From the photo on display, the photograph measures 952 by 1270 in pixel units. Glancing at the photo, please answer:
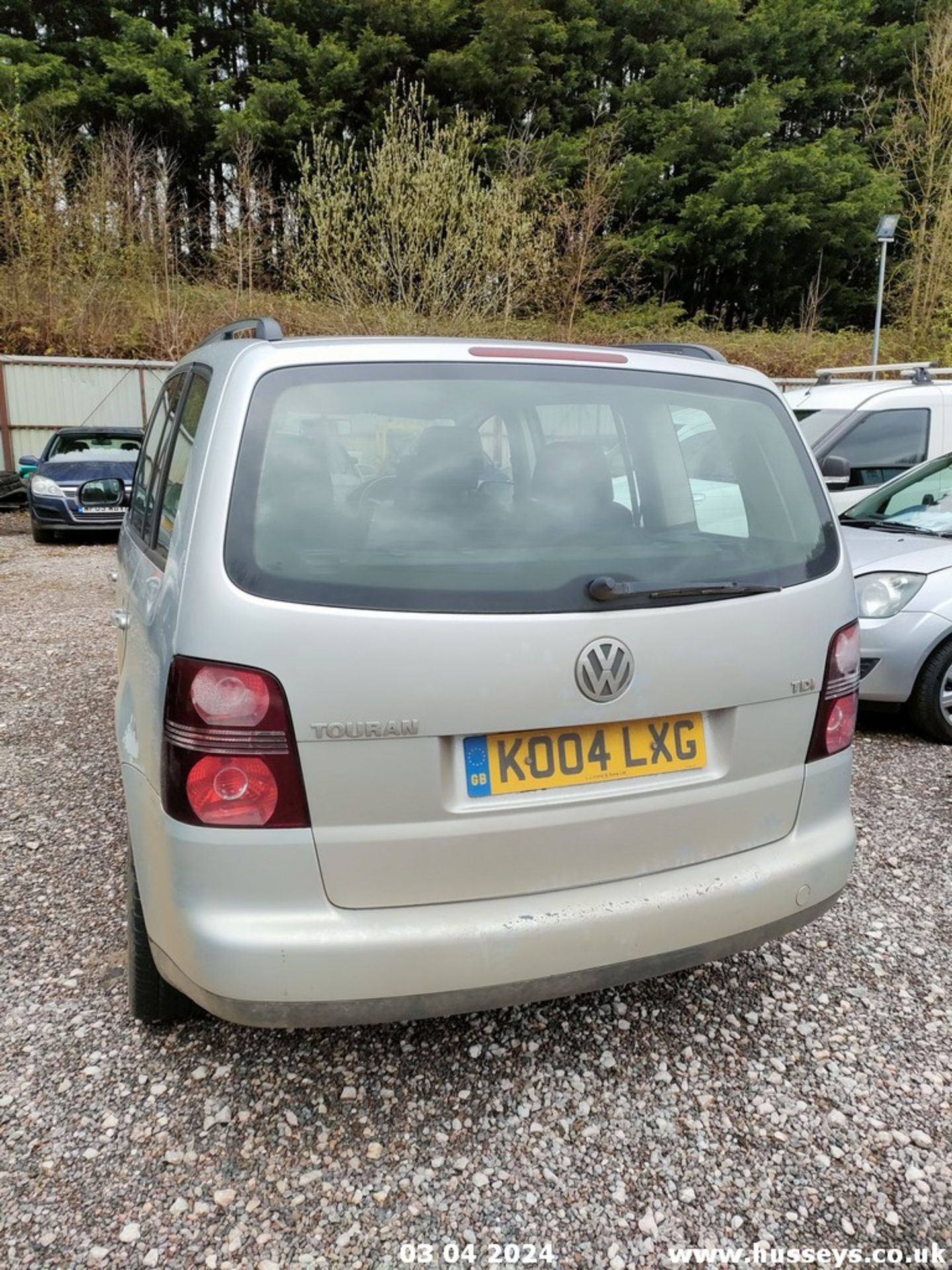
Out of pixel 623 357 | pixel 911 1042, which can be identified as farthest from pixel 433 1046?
pixel 623 357

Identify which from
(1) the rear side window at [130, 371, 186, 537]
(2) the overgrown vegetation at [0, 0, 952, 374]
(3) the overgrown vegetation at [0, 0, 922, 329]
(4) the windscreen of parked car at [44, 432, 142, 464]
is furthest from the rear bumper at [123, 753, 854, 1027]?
(3) the overgrown vegetation at [0, 0, 922, 329]

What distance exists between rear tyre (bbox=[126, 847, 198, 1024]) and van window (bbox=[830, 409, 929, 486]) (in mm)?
7114

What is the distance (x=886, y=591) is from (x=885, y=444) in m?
3.84

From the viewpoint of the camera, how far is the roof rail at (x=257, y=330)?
211cm

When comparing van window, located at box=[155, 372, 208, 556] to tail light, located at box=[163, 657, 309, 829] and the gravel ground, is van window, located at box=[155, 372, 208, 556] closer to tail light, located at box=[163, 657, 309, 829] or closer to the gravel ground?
tail light, located at box=[163, 657, 309, 829]

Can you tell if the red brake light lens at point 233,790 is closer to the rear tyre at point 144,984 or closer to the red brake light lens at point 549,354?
the rear tyre at point 144,984

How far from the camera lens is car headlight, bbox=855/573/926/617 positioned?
4.42 m

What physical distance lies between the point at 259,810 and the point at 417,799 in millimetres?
319

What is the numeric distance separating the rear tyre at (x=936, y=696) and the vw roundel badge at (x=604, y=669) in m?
3.22

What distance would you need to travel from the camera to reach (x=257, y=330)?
2207 mm

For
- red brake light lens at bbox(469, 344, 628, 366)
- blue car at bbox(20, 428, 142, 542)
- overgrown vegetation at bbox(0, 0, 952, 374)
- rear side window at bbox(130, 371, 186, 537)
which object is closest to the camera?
red brake light lens at bbox(469, 344, 628, 366)

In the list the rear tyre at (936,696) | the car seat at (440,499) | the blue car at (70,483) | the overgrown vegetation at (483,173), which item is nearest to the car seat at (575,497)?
the car seat at (440,499)

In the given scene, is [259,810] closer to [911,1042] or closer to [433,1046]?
[433,1046]

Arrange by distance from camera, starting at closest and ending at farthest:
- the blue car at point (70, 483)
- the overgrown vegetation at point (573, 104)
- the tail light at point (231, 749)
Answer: the tail light at point (231, 749)
the blue car at point (70, 483)
the overgrown vegetation at point (573, 104)
